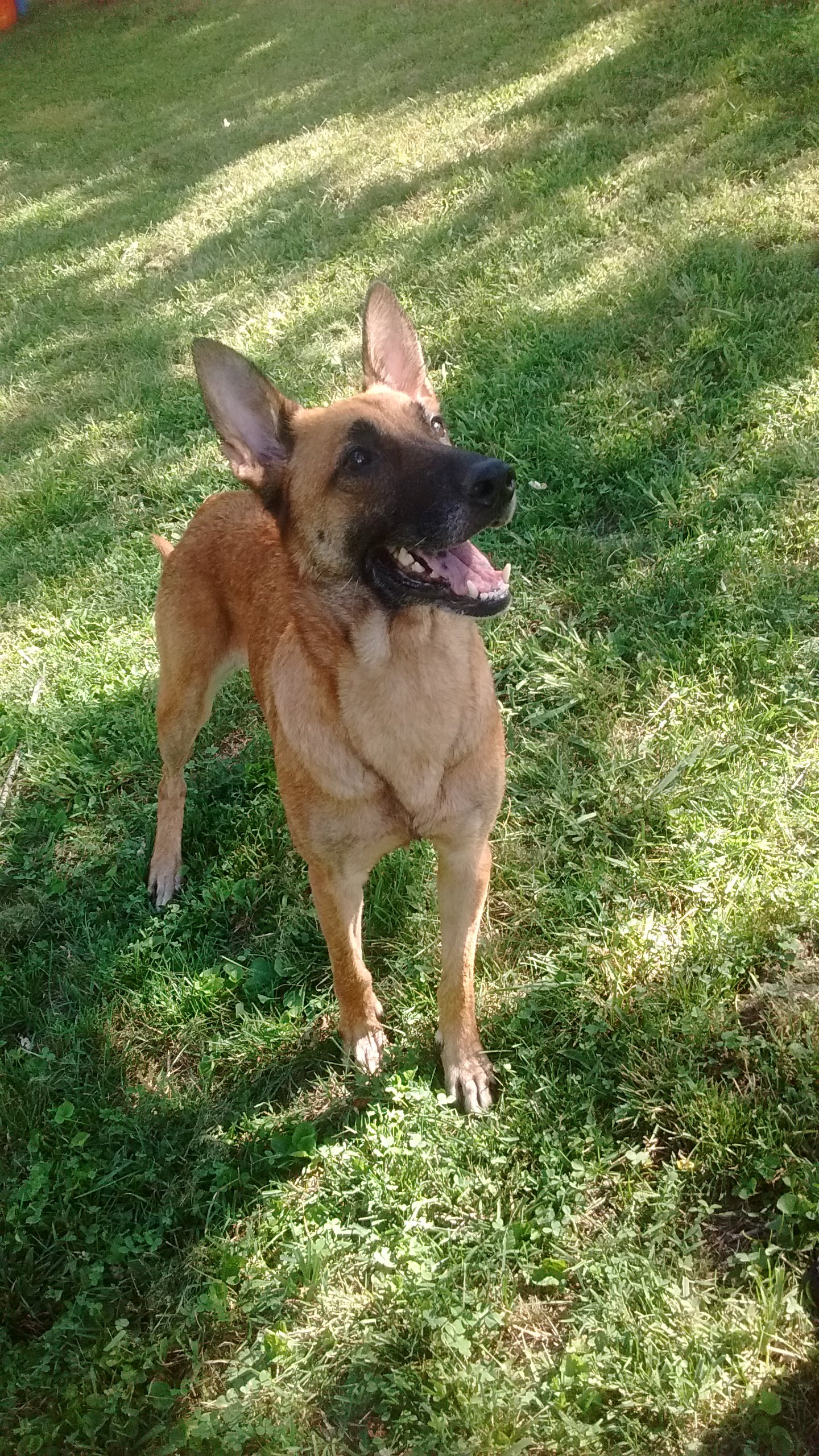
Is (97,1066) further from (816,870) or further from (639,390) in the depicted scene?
(639,390)

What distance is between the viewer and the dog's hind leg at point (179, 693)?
11.6 ft

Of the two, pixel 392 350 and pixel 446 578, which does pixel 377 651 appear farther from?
pixel 392 350

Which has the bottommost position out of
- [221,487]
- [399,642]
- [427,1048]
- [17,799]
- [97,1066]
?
[427,1048]

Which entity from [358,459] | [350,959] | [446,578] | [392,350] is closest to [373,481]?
[358,459]

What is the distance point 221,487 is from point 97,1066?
354 cm

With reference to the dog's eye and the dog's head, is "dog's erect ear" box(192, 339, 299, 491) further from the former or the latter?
the dog's eye

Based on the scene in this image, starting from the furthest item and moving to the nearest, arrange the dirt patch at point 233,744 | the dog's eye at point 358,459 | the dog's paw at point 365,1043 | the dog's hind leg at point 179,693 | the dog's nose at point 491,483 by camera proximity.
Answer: the dirt patch at point 233,744
the dog's hind leg at point 179,693
the dog's paw at point 365,1043
the dog's eye at point 358,459
the dog's nose at point 491,483

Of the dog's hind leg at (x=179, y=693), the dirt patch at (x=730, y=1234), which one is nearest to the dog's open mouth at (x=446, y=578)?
the dog's hind leg at (x=179, y=693)

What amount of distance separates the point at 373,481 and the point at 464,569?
37 centimetres

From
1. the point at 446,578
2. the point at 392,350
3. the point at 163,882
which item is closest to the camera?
the point at 446,578

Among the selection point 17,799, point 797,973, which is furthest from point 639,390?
point 17,799

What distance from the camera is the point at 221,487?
539cm

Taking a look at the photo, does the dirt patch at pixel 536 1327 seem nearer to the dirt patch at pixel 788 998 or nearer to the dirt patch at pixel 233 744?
the dirt patch at pixel 788 998

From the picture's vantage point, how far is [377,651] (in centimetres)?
250
